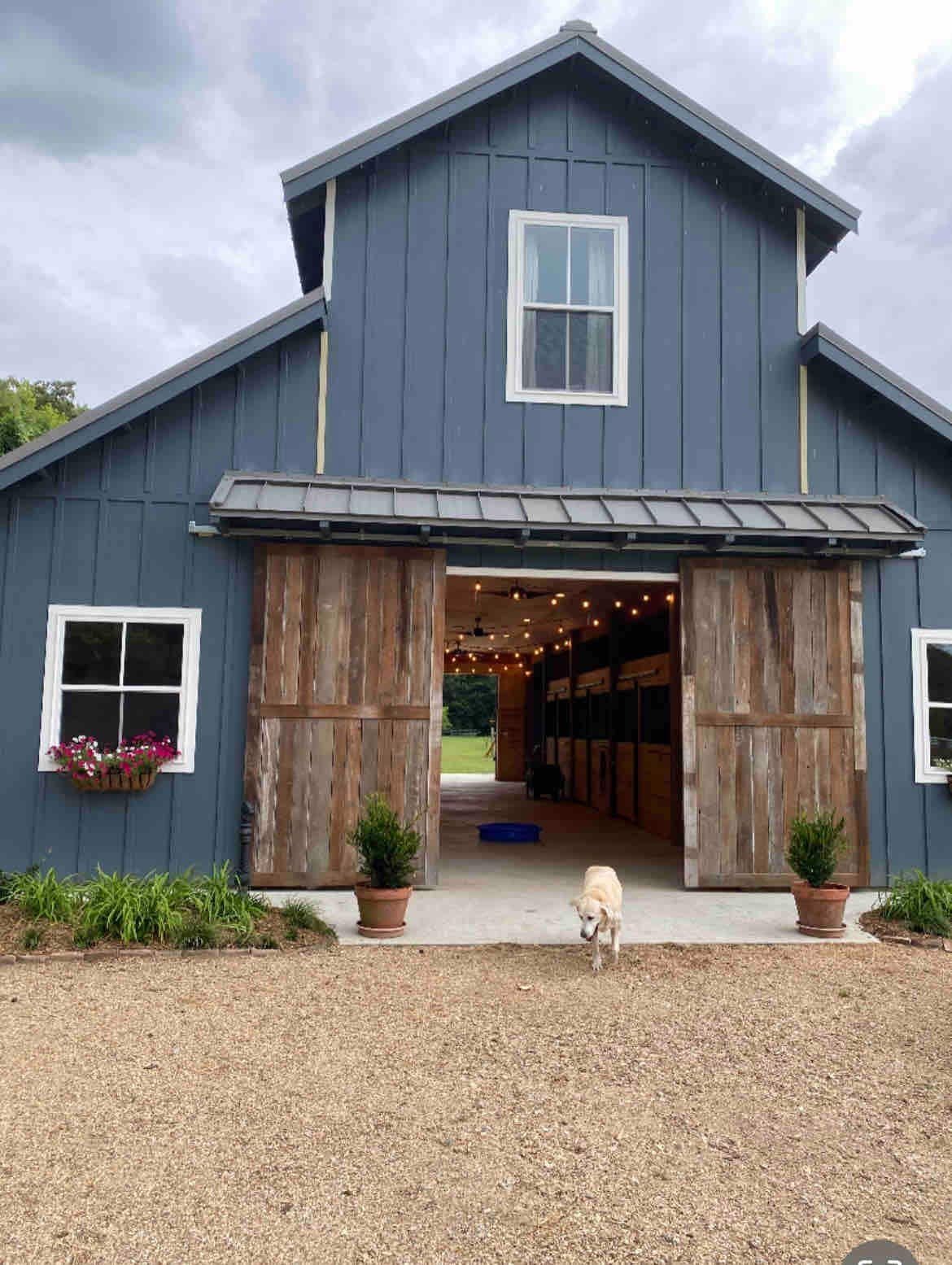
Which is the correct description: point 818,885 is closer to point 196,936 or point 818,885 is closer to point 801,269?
point 196,936

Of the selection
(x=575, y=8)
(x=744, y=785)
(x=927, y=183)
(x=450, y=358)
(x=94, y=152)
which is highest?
(x=927, y=183)

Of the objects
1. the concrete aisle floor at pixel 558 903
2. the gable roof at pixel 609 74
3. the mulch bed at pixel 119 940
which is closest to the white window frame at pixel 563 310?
the gable roof at pixel 609 74

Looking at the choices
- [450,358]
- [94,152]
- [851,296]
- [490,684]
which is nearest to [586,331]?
[450,358]

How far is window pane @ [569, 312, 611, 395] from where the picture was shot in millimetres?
8586

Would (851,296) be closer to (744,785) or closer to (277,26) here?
(277,26)

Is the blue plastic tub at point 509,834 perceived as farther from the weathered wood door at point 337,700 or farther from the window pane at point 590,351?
the window pane at point 590,351

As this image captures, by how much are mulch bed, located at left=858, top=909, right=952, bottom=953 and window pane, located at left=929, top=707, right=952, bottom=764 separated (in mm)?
1938

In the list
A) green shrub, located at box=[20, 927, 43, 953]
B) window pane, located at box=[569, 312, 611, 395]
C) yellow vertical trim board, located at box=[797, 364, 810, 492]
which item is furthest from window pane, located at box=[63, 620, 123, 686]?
yellow vertical trim board, located at box=[797, 364, 810, 492]

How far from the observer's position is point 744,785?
817cm

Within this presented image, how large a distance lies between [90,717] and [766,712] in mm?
5747

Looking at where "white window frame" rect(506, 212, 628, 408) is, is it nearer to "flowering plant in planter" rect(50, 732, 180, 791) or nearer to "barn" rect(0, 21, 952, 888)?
"barn" rect(0, 21, 952, 888)

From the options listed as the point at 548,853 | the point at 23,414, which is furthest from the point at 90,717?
the point at 23,414

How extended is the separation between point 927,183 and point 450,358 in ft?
314

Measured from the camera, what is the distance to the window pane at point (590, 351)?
28.2 feet
